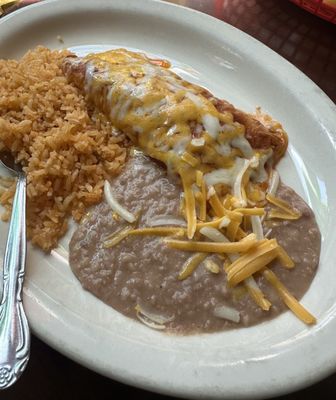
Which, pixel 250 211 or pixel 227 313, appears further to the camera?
pixel 250 211

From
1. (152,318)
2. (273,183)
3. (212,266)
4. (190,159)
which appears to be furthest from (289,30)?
(152,318)

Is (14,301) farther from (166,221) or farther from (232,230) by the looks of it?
(232,230)

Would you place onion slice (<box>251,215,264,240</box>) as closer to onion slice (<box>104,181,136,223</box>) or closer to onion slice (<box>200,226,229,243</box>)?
onion slice (<box>200,226,229,243</box>)

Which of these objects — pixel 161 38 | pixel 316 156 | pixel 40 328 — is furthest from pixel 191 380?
pixel 161 38

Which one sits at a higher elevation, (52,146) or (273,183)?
(273,183)

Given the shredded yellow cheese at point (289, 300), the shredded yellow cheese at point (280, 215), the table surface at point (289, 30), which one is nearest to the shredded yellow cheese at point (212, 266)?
the shredded yellow cheese at point (289, 300)

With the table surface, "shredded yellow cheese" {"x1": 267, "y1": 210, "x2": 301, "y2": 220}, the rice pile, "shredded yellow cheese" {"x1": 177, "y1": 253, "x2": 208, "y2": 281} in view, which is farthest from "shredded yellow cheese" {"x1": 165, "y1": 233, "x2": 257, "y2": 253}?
the table surface

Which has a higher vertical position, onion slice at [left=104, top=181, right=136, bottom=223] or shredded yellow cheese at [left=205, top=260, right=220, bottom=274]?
shredded yellow cheese at [left=205, top=260, right=220, bottom=274]
